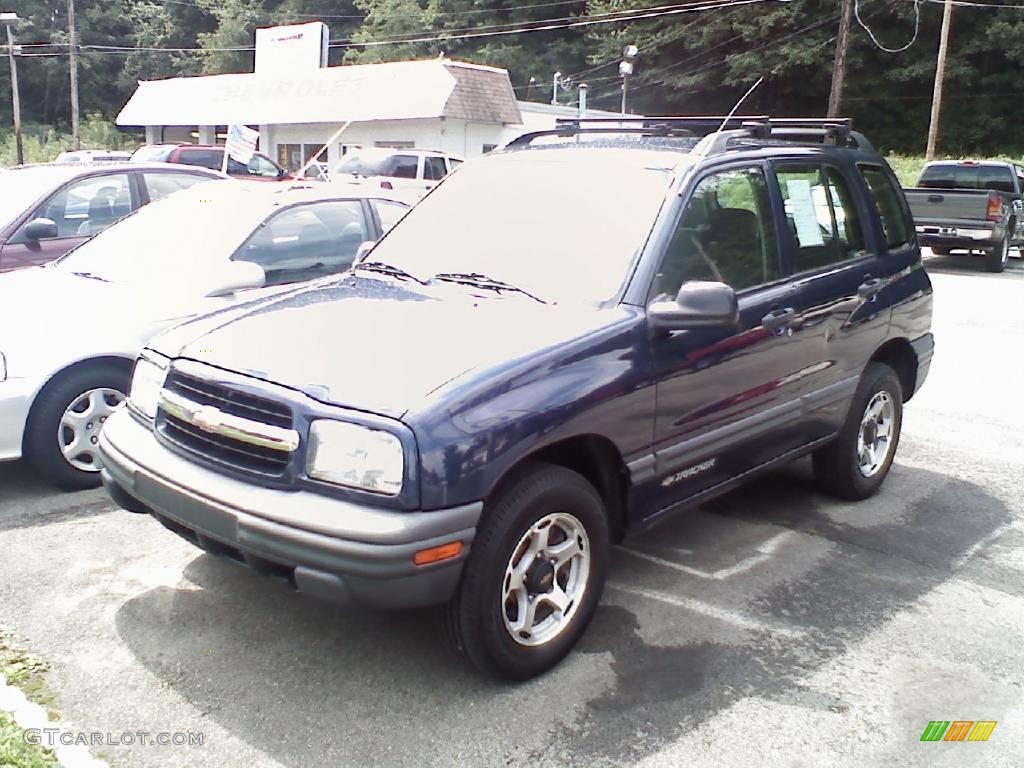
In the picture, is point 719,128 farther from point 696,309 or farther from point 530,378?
point 530,378

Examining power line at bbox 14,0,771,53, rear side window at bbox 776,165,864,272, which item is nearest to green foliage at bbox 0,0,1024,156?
power line at bbox 14,0,771,53

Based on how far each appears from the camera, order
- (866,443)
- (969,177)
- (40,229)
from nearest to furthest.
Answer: (866,443), (40,229), (969,177)

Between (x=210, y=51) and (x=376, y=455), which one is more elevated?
(x=210, y=51)

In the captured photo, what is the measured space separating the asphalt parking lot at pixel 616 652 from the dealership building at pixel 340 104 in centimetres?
2462

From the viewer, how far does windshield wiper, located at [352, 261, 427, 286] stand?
13.4 feet

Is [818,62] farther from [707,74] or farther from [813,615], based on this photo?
[813,615]

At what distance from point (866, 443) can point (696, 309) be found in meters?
2.30

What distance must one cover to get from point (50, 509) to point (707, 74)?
4513cm

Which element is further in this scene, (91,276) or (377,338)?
(91,276)

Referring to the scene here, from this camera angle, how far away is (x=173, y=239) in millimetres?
5812

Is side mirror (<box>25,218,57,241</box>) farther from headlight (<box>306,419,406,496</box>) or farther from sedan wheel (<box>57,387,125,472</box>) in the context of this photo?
headlight (<box>306,419,406,496</box>)

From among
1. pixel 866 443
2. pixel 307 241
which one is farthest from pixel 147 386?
pixel 866 443

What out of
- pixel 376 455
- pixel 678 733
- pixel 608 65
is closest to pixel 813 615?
pixel 678 733

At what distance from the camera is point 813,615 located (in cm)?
391
